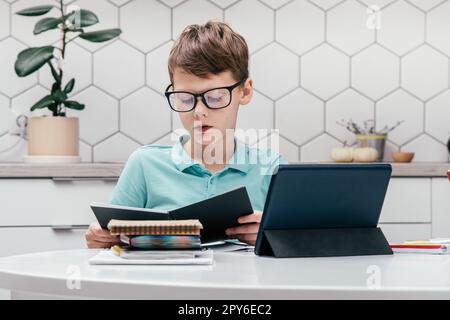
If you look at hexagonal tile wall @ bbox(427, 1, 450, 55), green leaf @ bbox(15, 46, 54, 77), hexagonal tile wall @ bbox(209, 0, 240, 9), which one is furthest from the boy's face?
hexagonal tile wall @ bbox(427, 1, 450, 55)

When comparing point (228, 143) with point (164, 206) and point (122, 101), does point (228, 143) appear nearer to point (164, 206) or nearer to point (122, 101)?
point (164, 206)

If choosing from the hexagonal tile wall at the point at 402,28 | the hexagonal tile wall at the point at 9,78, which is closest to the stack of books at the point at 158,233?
the hexagonal tile wall at the point at 9,78

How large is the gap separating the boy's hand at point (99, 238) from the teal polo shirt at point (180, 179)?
30 centimetres

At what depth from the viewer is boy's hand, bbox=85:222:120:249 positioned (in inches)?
54.4

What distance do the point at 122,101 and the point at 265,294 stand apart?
7.31ft

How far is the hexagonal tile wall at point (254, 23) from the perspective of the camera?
3.10m

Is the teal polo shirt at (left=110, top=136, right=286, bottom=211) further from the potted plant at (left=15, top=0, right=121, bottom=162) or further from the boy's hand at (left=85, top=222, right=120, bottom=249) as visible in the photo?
the potted plant at (left=15, top=0, right=121, bottom=162)

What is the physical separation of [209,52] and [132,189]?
39 cm

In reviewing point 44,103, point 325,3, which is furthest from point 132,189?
point 325,3

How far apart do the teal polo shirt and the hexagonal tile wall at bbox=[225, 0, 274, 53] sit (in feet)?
4.48

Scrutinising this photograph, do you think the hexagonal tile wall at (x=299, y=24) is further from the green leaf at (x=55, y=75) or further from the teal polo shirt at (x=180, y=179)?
the teal polo shirt at (x=180, y=179)

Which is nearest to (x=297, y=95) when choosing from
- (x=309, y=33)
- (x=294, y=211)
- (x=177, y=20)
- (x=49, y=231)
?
(x=309, y=33)

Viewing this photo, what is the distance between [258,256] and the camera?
1284 mm

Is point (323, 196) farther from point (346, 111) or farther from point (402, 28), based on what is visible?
point (402, 28)
